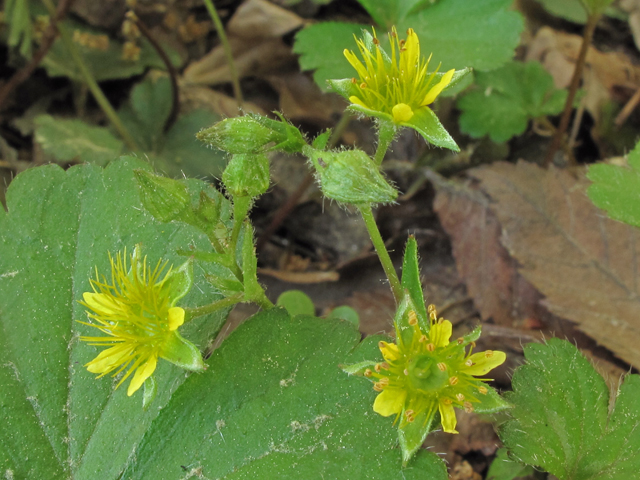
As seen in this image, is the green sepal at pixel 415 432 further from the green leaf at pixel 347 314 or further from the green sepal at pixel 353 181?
the green leaf at pixel 347 314

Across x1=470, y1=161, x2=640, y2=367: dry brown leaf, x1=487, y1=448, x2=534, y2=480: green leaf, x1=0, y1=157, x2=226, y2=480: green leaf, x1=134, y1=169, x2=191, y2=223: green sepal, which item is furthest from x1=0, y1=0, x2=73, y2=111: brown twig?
x1=487, y1=448, x2=534, y2=480: green leaf

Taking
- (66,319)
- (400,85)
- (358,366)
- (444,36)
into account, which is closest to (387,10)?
(444,36)

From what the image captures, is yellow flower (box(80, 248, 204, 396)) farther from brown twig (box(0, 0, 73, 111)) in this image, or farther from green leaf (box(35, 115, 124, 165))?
brown twig (box(0, 0, 73, 111))

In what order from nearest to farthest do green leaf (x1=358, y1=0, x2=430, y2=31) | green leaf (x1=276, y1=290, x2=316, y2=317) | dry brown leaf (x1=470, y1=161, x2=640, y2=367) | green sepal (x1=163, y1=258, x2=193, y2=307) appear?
1. green sepal (x1=163, y1=258, x2=193, y2=307)
2. dry brown leaf (x1=470, y1=161, x2=640, y2=367)
3. green leaf (x1=276, y1=290, x2=316, y2=317)
4. green leaf (x1=358, y1=0, x2=430, y2=31)

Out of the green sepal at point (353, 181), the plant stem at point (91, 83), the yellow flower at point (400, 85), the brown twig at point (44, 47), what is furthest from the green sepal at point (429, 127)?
the brown twig at point (44, 47)

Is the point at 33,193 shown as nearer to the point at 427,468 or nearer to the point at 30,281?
the point at 30,281

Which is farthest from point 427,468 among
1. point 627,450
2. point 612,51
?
point 612,51
